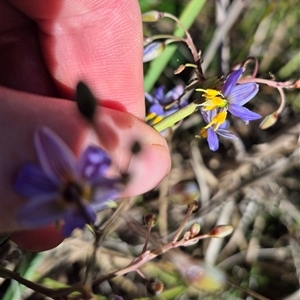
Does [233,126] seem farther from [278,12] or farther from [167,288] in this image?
[167,288]

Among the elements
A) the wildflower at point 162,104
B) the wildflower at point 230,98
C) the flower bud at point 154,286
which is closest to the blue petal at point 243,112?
the wildflower at point 230,98

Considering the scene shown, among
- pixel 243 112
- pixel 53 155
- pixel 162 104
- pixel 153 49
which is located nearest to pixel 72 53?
pixel 153 49

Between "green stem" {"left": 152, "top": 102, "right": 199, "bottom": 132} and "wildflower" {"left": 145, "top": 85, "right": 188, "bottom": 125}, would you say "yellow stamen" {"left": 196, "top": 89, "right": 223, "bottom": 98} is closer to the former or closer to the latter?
"green stem" {"left": 152, "top": 102, "right": 199, "bottom": 132}

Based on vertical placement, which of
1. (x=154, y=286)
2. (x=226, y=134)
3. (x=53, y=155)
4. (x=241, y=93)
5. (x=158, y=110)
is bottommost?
(x=154, y=286)

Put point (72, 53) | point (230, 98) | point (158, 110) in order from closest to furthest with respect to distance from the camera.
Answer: point (230, 98) < point (72, 53) < point (158, 110)

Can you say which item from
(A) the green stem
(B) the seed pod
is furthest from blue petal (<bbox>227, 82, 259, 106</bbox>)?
(B) the seed pod

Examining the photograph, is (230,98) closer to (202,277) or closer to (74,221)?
(202,277)

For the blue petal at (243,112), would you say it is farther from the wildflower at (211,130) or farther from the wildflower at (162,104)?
the wildflower at (162,104)
